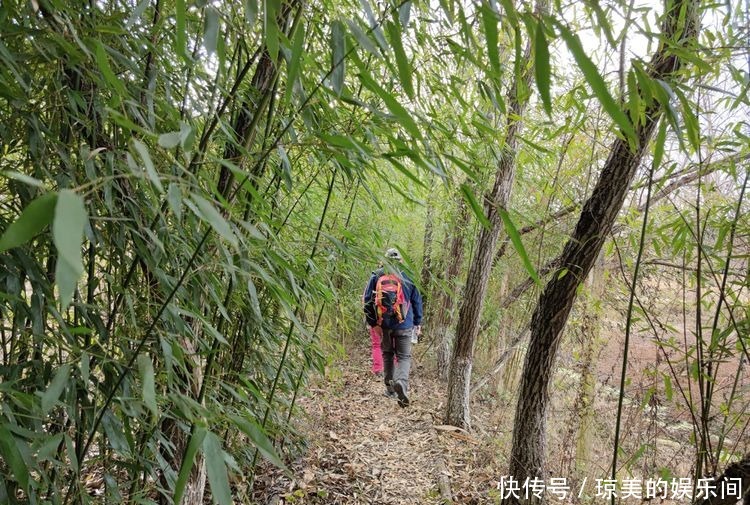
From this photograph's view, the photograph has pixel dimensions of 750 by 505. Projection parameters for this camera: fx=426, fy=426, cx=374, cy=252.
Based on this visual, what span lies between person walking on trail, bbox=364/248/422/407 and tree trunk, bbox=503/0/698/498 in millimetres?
1806

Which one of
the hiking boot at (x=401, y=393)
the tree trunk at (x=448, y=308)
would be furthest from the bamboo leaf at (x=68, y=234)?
the tree trunk at (x=448, y=308)

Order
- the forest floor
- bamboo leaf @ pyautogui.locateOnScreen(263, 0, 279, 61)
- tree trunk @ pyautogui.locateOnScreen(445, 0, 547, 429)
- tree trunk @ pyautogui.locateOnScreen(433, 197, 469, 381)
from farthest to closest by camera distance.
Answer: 1. tree trunk @ pyautogui.locateOnScreen(433, 197, 469, 381)
2. tree trunk @ pyautogui.locateOnScreen(445, 0, 547, 429)
3. the forest floor
4. bamboo leaf @ pyautogui.locateOnScreen(263, 0, 279, 61)

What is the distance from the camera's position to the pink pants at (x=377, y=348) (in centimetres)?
422

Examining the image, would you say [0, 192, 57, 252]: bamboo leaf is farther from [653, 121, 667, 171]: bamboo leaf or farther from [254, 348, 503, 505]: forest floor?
[254, 348, 503, 505]: forest floor

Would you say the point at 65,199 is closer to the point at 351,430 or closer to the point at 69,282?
the point at 69,282

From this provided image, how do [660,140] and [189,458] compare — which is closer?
[189,458]

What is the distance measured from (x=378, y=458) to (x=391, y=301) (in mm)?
1399

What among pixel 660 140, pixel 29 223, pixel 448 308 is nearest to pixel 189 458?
pixel 29 223

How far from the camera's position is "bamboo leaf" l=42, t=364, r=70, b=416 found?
1.94 ft

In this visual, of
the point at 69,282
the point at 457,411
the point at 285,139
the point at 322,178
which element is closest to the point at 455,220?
the point at 457,411

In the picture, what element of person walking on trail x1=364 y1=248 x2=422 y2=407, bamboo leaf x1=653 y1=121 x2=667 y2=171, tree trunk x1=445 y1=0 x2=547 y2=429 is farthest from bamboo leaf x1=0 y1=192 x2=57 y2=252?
person walking on trail x1=364 y1=248 x2=422 y2=407

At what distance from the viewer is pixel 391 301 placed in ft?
12.9

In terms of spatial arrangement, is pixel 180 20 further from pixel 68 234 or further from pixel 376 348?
pixel 376 348

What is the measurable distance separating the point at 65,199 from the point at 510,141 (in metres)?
2.97
